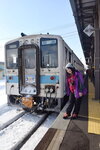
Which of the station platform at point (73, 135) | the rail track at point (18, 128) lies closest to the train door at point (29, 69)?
the rail track at point (18, 128)

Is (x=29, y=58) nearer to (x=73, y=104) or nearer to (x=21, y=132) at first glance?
(x=73, y=104)

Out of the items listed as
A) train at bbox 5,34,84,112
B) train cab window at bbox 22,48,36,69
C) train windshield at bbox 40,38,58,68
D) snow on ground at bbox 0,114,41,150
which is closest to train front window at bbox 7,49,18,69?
train at bbox 5,34,84,112

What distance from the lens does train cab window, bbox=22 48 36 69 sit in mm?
4965

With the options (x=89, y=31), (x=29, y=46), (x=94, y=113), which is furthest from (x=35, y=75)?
(x=89, y=31)

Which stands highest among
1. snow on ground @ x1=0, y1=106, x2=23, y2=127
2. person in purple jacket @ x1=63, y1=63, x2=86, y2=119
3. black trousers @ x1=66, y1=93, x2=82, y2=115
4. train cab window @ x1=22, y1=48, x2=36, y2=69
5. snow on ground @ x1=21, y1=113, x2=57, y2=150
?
train cab window @ x1=22, y1=48, x2=36, y2=69

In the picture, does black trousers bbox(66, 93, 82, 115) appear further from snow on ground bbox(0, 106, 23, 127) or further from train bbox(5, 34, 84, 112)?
snow on ground bbox(0, 106, 23, 127)

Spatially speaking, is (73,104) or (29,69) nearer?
(73,104)

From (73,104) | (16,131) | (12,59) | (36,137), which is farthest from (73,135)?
(12,59)

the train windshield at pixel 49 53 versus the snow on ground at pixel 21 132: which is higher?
the train windshield at pixel 49 53

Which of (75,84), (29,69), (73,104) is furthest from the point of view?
(29,69)

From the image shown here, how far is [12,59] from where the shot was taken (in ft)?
17.6

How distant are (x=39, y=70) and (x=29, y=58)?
2.04 ft

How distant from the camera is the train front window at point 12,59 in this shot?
5273 mm

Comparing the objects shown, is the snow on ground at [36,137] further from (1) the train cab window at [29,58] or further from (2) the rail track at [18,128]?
(1) the train cab window at [29,58]
